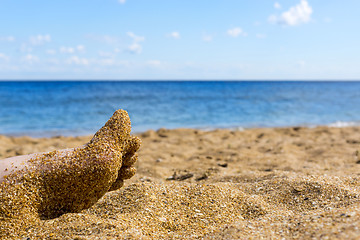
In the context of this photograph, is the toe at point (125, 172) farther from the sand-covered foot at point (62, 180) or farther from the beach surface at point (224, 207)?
the beach surface at point (224, 207)

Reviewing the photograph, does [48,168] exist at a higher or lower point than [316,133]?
higher

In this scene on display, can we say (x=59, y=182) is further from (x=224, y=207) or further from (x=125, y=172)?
(x=224, y=207)

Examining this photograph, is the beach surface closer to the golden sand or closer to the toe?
the golden sand

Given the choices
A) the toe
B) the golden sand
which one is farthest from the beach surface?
the toe

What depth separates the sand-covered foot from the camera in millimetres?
2729

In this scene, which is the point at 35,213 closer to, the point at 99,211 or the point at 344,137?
the point at 99,211

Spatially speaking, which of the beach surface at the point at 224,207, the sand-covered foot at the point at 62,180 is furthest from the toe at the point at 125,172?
the beach surface at the point at 224,207

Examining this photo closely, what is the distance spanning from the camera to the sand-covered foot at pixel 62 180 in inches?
107

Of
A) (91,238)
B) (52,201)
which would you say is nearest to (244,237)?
(91,238)

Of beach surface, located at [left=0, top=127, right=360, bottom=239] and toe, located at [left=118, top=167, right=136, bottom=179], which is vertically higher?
toe, located at [left=118, top=167, right=136, bottom=179]

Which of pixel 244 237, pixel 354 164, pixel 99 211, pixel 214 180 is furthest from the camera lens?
pixel 354 164

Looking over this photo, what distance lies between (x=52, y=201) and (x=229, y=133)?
7.76 metres

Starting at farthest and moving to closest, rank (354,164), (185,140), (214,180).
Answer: (185,140)
(354,164)
(214,180)

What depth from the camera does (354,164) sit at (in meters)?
5.69
